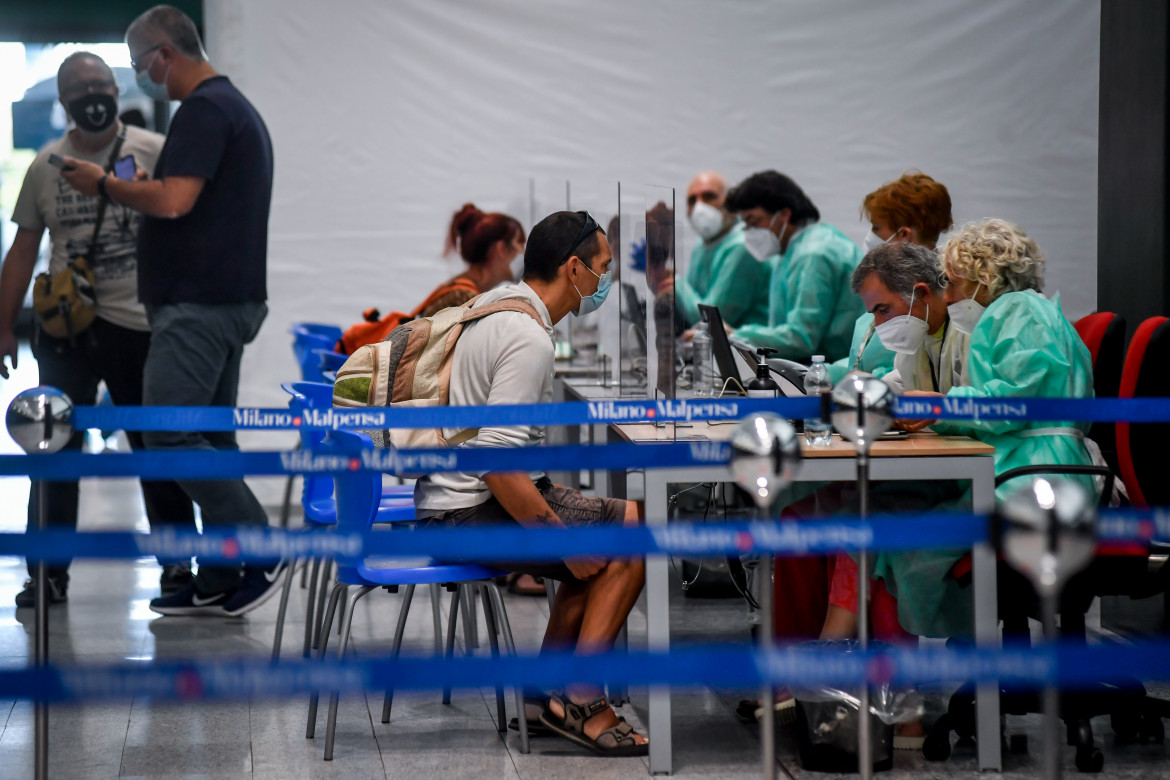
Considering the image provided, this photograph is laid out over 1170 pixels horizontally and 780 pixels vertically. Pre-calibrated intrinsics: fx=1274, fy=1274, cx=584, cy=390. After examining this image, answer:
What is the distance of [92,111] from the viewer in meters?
4.38

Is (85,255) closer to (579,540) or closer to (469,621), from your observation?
(469,621)

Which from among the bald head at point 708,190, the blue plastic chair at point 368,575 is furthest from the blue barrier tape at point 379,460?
the bald head at point 708,190

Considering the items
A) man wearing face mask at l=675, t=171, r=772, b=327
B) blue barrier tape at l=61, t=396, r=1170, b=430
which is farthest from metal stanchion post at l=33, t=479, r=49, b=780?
man wearing face mask at l=675, t=171, r=772, b=327

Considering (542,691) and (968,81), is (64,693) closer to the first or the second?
(542,691)

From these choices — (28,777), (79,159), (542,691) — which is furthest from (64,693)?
(79,159)

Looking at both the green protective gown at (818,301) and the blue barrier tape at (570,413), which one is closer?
the blue barrier tape at (570,413)

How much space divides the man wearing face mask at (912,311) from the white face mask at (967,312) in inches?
1.9

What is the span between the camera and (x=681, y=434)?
303cm

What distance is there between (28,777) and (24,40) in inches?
182

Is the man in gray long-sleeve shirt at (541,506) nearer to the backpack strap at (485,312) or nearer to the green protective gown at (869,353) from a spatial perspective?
the backpack strap at (485,312)

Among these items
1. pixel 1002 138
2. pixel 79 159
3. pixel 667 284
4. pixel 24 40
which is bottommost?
pixel 667 284

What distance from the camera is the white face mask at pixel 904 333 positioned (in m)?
3.12

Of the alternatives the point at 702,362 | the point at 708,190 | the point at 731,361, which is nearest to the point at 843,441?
the point at 731,361

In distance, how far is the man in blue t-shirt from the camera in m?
4.03
